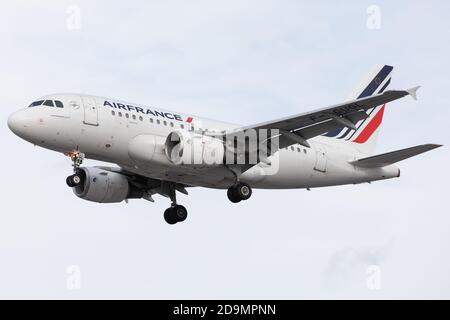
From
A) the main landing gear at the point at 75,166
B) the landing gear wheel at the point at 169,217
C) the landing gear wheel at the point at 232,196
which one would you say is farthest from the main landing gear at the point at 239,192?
the main landing gear at the point at 75,166

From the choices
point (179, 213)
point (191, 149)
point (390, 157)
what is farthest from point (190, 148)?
point (390, 157)

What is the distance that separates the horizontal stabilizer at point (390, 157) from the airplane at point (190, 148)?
2.1 inches

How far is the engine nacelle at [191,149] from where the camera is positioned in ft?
138

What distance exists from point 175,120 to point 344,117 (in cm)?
728

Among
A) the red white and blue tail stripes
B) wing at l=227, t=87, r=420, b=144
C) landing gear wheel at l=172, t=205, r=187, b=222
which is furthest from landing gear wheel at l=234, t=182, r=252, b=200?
the red white and blue tail stripes

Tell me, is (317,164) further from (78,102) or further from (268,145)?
(78,102)

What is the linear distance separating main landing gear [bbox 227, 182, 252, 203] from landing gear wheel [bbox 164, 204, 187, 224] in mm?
3793

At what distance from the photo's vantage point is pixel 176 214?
156ft

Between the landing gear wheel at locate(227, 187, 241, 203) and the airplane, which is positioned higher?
the airplane

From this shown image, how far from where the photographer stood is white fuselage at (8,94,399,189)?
41031mm

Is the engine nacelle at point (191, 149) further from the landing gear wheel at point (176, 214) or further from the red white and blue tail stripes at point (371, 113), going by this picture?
the red white and blue tail stripes at point (371, 113)

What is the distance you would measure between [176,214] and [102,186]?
12.1 ft

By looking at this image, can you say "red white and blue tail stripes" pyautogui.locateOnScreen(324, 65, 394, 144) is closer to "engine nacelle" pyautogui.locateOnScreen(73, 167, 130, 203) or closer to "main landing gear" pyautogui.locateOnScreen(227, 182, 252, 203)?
"main landing gear" pyautogui.locateOnScreen(227, 182, 252, 203)

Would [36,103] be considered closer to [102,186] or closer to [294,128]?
[102,186]
